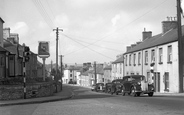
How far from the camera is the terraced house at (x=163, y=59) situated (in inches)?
1110

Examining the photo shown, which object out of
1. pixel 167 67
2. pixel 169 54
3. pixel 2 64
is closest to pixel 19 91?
pixel 2 64

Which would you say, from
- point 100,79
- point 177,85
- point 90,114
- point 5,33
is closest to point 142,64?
point 177,85

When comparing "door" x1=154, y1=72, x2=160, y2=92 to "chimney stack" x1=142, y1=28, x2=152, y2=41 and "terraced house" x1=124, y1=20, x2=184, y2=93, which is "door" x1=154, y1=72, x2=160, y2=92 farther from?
"chimney stack" x1=142, y1=28, x2=152, y2=41

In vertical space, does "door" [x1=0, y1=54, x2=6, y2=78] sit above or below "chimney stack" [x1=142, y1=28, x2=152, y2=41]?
below

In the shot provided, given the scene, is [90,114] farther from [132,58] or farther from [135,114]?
[132,58]

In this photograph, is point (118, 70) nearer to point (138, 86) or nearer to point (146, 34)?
point (146, 34)

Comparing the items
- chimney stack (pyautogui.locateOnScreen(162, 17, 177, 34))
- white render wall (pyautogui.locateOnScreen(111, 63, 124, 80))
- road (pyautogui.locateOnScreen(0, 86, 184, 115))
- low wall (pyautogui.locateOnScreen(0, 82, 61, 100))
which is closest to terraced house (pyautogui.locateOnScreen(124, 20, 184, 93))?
chimney stack (pyautogui.locateOnScreen(162, 17, 177, 34))

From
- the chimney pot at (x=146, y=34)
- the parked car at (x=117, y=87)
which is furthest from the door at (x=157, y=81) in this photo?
the chimney pot at (x=146, y=34)

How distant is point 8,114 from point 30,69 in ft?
123

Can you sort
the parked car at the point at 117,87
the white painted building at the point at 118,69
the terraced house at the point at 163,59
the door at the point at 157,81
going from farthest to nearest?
the white painted building at the point at 118,69, the door at the point at 157,81, the terraced house at the point at 163,59, the parked car at the point at 117,87

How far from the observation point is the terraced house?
92.5 feet

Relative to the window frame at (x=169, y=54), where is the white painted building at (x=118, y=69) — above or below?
below

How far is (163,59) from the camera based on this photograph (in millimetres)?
31422

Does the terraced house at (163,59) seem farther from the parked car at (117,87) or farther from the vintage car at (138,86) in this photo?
the vintage car at (138,86)
